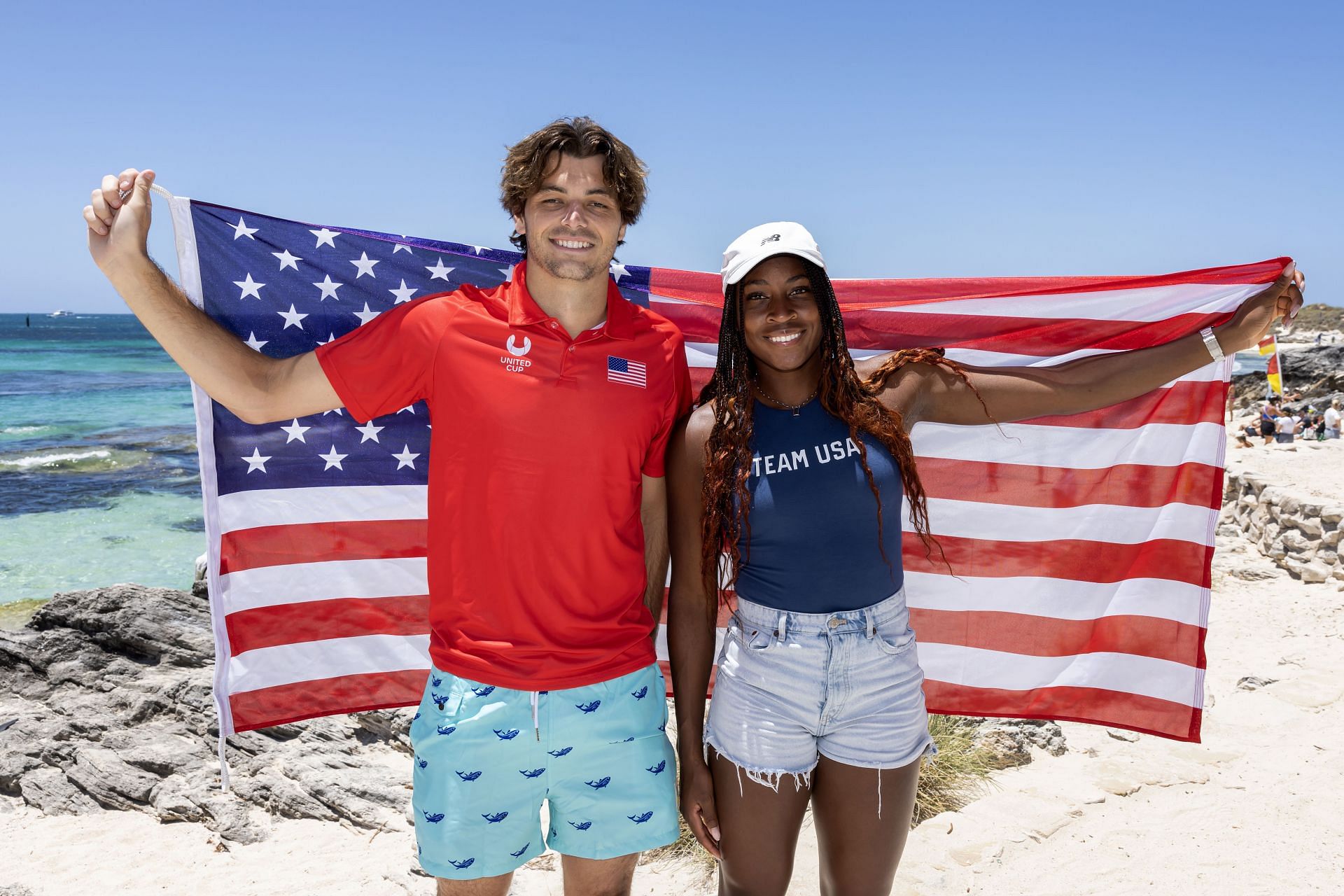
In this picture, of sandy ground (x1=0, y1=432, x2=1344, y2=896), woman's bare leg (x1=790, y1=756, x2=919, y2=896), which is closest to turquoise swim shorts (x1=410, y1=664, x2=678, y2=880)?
woman's bare leg (x1=790, y1=756, x2=919, y2=896)

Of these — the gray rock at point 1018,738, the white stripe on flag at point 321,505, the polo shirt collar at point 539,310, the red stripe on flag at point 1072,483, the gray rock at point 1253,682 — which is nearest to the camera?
the polo shirt collar at point 539,310

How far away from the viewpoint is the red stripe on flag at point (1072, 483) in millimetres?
3738

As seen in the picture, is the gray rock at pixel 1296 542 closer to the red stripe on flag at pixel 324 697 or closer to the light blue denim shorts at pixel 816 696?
the light blue denim shorts at pixel 816 696

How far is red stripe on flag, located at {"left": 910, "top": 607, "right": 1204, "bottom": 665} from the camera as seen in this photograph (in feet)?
12.4

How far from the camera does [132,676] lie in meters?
5.80

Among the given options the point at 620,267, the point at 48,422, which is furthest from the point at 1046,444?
the point at 48,422

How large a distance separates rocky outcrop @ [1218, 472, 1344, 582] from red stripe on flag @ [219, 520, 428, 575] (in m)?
9.69

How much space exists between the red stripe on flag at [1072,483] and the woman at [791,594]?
121 centimetres

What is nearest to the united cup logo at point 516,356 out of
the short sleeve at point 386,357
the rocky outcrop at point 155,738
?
the short sleeve at point 386,357

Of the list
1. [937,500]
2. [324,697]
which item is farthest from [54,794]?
[937,500]

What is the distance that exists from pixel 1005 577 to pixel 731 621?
1.71m

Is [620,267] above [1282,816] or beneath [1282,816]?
above

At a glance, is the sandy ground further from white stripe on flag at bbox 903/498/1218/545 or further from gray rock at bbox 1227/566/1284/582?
gray rock at bbox 1227/566/1284/582

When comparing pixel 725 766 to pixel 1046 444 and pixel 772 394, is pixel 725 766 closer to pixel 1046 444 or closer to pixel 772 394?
pixel 772 394
